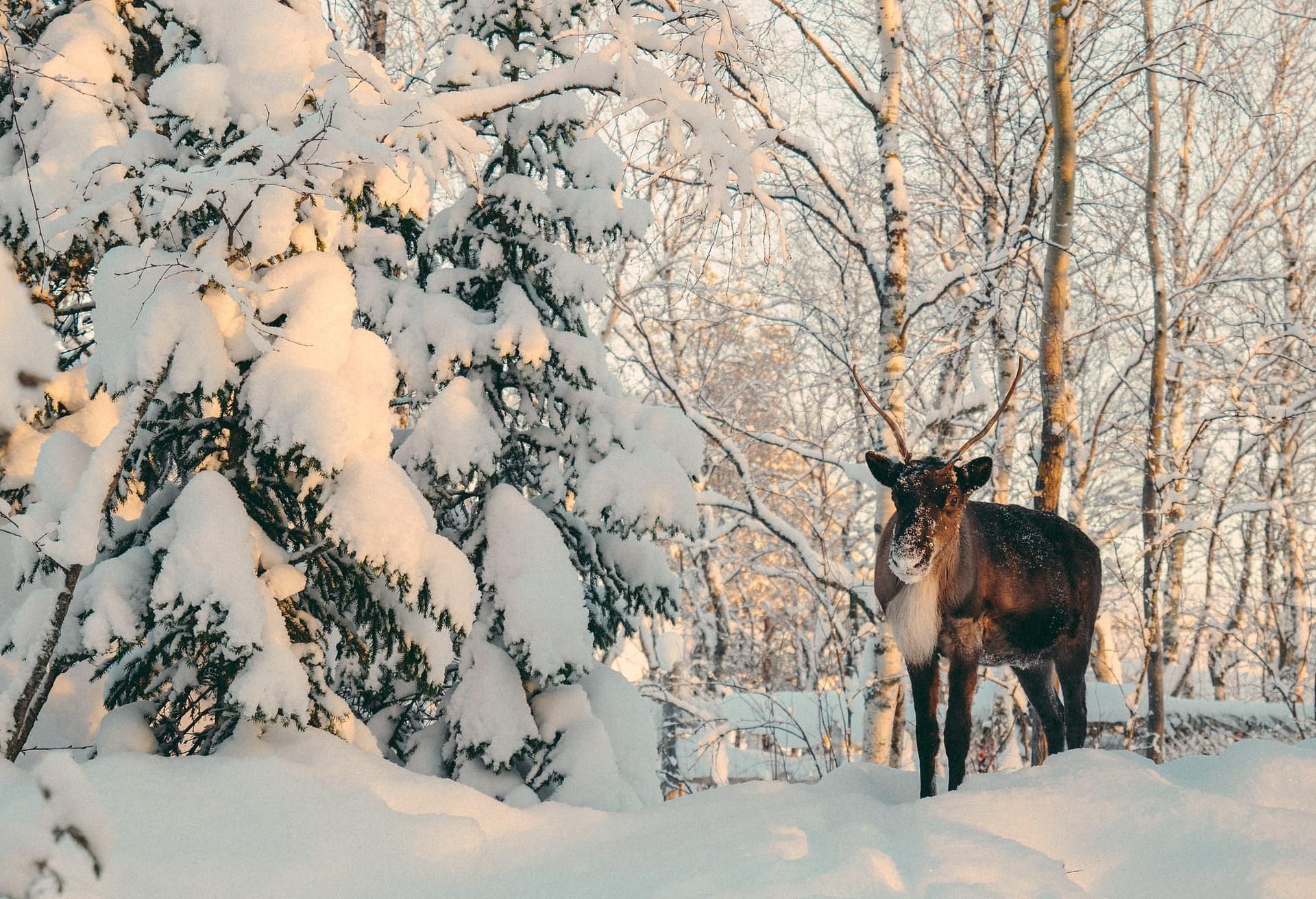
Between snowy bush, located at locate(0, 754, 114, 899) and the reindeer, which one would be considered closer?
snowy bush, located at locate(0, 754, 114, 899)

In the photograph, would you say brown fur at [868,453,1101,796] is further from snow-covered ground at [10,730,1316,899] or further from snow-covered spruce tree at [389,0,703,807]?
snow-covered spruce tree at [389,0,703,807]

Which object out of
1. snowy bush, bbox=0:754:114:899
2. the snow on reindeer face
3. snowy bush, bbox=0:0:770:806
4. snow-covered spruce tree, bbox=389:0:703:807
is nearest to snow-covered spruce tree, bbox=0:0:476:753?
snowy bush, bbox=0:0:770:806

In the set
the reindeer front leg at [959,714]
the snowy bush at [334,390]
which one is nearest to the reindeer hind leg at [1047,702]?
the reindeer front leg at [959,714]

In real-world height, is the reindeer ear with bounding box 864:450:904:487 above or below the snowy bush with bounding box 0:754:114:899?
above

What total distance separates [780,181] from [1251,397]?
8.02 metres

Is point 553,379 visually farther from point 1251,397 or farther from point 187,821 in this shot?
point 1251,397

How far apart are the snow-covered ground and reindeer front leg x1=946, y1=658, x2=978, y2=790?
25 cm

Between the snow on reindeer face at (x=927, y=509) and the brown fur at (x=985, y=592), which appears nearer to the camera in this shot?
the snow on reindeer face at (x=927, y=509)

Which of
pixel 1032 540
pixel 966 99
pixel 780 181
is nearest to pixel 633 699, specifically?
pixel 1032 540

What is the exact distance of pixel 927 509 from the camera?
493 centimetres

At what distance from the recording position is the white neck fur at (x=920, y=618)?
16.4 feet

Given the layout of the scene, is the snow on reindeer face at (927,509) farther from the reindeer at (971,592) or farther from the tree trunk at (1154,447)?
the tree trunk at (1154,447)

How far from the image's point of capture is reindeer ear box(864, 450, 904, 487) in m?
5.20

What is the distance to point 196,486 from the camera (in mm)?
4660
